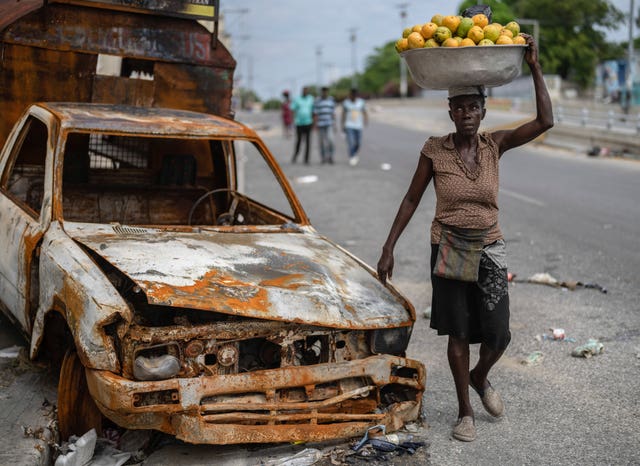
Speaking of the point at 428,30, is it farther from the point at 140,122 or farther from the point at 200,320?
the point at 140,122

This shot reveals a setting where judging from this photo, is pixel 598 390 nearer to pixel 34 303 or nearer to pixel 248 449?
pixel 248 449

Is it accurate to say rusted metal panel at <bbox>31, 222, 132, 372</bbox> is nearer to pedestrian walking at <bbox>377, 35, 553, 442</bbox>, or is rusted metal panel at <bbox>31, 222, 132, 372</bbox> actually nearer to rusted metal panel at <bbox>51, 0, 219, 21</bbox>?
pedestrian walking at <bbox>377, 35, 553, 442</bbox>

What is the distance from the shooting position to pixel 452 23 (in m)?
4.16

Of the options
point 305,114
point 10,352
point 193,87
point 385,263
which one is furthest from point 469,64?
point 305,114

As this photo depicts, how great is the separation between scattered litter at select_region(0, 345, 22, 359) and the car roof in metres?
1.48

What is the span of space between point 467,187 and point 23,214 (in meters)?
2.80

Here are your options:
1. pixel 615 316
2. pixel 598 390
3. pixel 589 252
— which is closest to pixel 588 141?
pixel 589 252

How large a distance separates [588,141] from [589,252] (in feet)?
57.5

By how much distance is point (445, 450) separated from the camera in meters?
4.22

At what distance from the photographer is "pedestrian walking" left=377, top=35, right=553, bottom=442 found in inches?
167

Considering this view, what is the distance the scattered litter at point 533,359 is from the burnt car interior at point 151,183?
214 cm

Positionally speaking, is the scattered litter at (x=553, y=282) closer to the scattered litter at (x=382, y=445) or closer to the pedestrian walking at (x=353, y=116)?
the scattered litter at (x=382, y=445)

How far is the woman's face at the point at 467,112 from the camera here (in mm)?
4234

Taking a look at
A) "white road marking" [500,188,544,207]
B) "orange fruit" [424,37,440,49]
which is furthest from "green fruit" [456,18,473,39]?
"white road marking" [500,188,544,207]
